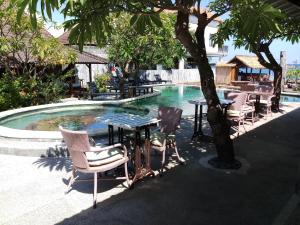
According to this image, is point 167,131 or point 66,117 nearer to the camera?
point 167,131

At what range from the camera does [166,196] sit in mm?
4824

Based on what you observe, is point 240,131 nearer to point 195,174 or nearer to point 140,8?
point 195,174

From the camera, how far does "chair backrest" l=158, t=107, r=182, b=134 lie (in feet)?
21.0

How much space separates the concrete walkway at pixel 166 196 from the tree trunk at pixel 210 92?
45cm

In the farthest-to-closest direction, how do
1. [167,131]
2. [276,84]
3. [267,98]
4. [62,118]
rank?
[276,84]
[62,118]
[267,98]
[167,131]

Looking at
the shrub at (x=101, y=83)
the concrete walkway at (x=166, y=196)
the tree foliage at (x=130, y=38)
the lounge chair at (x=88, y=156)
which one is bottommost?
the concrete walkway at (x=166, y=196)

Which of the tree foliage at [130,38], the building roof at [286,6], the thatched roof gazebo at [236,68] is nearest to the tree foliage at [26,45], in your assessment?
the tree foliage at [130,38]

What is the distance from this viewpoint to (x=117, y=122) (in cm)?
556

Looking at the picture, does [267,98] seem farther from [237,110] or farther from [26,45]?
[26,45]

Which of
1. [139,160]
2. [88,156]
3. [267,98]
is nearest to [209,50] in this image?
[267,98]

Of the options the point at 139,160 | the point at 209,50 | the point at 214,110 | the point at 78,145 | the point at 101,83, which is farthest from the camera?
the point at 209,50

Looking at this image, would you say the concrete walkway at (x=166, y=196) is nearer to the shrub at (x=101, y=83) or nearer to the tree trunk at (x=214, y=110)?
the tree trunk at (x=214, y=110)

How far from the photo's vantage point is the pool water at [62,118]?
10.9 metres

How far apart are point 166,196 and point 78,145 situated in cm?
165
